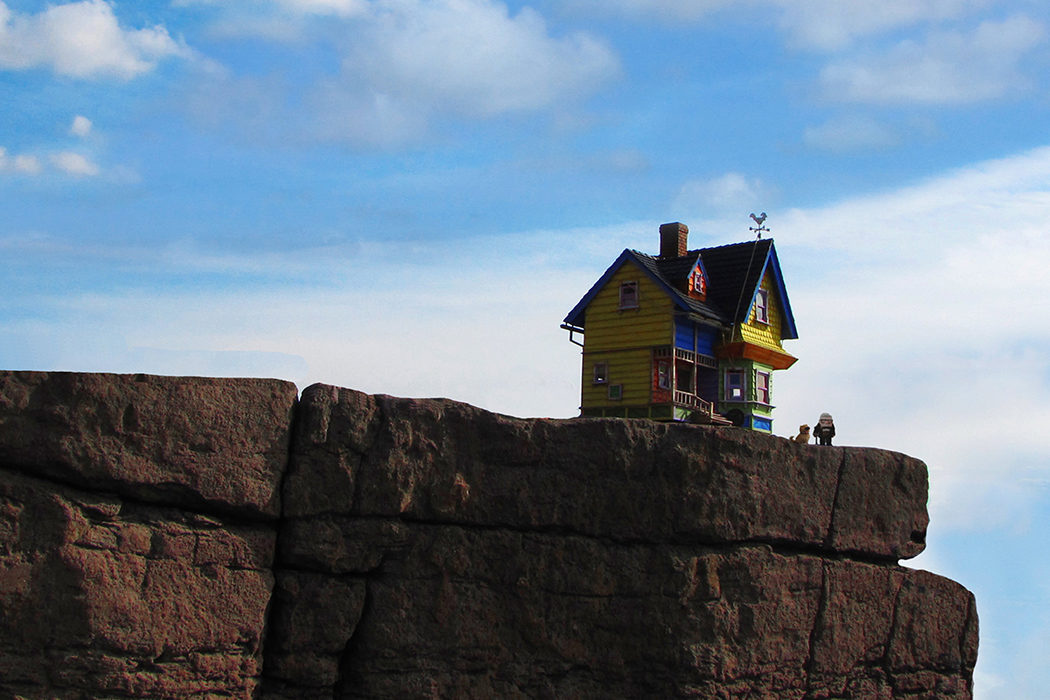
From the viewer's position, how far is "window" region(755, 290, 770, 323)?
14547 mm

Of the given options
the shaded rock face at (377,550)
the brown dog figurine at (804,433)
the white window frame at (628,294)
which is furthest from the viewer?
the white window frame at (628,294)

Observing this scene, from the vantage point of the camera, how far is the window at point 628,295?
45.0 ft

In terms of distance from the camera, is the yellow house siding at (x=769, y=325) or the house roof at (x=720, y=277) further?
the yellow house siding at (x=769, y=325)

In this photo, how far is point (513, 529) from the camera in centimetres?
652

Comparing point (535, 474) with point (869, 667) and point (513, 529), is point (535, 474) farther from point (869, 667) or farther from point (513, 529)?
point (869, 667)

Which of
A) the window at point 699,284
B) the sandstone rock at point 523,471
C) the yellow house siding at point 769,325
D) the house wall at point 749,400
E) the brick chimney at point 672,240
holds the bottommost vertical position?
the sandstone rock at point 523,471

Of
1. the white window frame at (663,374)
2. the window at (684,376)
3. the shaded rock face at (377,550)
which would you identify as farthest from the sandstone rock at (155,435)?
the window at (684,376)

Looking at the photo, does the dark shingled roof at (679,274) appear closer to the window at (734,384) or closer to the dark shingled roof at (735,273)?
the dark shingled roof at (735,273)

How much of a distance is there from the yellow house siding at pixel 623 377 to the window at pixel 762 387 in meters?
1.76

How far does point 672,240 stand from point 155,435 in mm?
10327

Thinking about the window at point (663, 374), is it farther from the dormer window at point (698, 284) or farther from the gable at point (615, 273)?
the dormer window at point (698, 284)

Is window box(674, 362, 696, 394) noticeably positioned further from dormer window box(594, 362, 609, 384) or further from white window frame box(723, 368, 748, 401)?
dormer window box(594, 362, 609, 384)

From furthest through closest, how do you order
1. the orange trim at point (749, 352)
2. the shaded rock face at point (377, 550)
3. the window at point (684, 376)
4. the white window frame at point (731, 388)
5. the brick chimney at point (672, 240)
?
the brick chimney at point (672, 240) → the white window frame at point (731, 388) → the orange trim at point (749, 352) → the window at point (684, 376) → the shaded rock face at point (377, 550)

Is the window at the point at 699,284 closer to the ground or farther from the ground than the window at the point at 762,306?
farther from the ground
